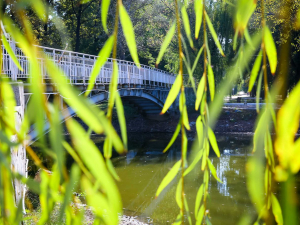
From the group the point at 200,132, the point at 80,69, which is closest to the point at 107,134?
the point at 200,132

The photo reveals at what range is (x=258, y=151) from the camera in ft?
2.82

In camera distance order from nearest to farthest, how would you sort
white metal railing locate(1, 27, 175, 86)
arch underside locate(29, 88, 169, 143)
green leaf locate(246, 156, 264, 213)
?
green leaf locate(246, 156, 264, 213)
white metal railing locate(1, 27, 175, 86)
arch underside locate(29, 88, 169, 143)

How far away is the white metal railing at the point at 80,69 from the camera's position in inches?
264

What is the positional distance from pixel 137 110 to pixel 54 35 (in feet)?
26.5

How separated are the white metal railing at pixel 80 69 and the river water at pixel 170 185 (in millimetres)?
3268

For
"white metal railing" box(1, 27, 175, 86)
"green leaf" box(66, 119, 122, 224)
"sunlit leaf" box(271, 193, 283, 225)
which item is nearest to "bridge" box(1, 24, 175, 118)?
"white metal railing" box(1, 27, 175, 86)

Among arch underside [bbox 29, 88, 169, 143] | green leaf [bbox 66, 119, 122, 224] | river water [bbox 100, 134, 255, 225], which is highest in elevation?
green leaf [bbox 66, 119, 122, 224]

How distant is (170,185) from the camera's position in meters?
11.6

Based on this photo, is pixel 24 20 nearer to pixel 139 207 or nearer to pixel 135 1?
pixel 139 207

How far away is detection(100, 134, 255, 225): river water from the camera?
8797 millimetres

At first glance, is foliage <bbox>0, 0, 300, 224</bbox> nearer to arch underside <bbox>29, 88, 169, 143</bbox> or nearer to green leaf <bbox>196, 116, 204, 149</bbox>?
green leaf <bbox>196, 116, 204, 149</bbox>

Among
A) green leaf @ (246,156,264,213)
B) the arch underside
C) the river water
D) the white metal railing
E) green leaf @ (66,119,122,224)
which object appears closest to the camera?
green leaf @ (66,119,122,224)

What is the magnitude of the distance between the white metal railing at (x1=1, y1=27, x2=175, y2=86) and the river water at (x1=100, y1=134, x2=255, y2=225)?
327cm

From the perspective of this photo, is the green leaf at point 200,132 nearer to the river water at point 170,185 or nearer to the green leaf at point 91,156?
the green leaf at point 91,156
